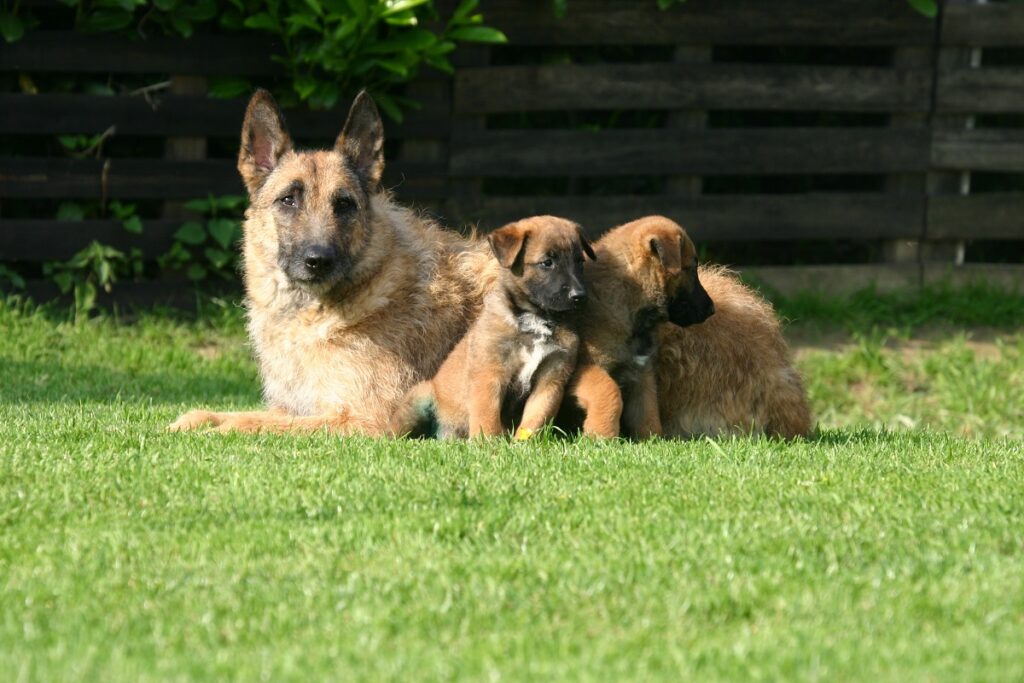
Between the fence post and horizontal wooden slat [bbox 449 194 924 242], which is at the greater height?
the fence post

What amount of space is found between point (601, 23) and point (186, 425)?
19.1ft

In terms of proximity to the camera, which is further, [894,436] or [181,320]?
[181,320]

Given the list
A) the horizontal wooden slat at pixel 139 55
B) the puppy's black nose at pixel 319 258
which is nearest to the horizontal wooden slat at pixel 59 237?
the horizontal wooden slat at pixel 139 55

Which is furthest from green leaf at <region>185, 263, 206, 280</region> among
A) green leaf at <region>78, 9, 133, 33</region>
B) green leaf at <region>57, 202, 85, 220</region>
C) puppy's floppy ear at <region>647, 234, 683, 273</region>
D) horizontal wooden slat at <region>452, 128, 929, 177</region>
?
puppy's floppy ear at <region>647, 234, 683, 273</region>

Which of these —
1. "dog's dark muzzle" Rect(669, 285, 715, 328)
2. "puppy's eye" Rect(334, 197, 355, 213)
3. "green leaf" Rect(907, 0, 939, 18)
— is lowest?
"dog's dark muzzle" Rect(669, 285, 715, 328)

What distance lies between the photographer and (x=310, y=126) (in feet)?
38.1

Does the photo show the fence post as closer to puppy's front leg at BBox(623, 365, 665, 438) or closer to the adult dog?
the adult dog

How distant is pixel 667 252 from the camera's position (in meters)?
Answer: 7.23

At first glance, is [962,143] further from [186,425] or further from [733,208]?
[186,425]

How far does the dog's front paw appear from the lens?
300 inches

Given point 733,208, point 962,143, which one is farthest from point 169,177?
point 962,143

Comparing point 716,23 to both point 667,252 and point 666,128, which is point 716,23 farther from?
point 667,252

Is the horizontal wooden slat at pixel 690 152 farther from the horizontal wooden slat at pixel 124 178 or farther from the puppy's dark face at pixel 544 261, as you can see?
the puppy's dark face at pixel 544 261

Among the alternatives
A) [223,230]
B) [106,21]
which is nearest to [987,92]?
[223,230]
